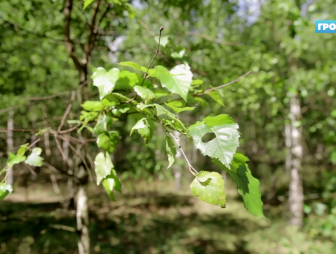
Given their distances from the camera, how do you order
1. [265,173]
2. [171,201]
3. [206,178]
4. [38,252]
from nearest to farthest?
[206,178] < [38,252] < [171,201] < [265,173]

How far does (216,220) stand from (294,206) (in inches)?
112

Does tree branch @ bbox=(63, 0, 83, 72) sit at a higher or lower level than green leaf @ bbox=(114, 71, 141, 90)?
higher

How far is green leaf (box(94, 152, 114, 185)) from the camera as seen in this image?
87cm

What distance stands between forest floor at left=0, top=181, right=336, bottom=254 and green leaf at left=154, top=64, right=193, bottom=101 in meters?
4.51

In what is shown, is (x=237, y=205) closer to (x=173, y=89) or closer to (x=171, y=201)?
(x=171, y=201)

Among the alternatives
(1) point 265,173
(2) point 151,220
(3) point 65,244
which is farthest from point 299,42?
(1) point 265,173

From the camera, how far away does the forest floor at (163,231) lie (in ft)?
19.5

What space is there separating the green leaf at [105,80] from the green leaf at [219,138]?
1.04 feet

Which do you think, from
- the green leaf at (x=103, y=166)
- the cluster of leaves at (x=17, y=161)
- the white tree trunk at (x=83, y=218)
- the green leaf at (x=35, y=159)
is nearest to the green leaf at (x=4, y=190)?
the cluster of leaves at (x=17, y=161)

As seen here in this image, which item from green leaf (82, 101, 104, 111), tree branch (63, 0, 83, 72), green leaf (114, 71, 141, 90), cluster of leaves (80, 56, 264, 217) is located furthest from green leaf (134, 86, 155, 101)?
tree branch (63, 0, 83, 72)

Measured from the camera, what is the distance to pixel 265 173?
662 inches

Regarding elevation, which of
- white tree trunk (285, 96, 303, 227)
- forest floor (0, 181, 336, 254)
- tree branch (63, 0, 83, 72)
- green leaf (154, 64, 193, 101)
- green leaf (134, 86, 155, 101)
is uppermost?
tree branch (63, 0, 83, 72)

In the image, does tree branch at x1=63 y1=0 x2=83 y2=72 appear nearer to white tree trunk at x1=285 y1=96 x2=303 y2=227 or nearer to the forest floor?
the forest floor

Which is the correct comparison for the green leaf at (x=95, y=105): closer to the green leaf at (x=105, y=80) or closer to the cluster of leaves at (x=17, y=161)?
the green leaf at (x=105, y=80)
